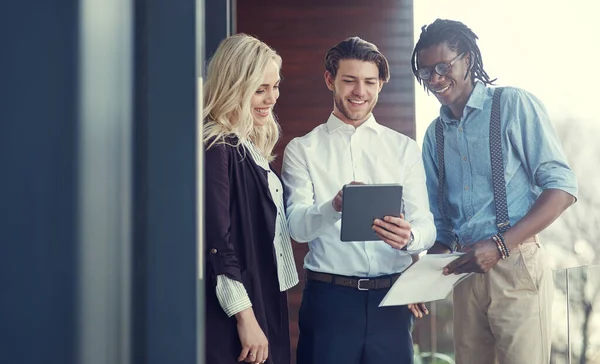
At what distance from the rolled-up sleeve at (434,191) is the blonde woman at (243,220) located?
2.27 ft

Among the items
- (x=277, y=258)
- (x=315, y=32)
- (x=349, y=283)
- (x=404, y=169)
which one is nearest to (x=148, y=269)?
(x=277, y=258)

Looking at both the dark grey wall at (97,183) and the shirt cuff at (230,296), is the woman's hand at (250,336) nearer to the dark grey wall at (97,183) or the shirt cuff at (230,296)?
the shirt cuff at (230,296)

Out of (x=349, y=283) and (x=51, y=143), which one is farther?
(x=349, y=283)

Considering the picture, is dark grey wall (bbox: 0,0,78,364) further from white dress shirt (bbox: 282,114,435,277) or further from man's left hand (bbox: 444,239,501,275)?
man's left hand (bbox: 444,239,501,275)

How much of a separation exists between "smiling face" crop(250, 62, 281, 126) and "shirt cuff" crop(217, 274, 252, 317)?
49 centimetres

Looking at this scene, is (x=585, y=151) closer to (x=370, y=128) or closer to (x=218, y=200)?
(x=370, y=128)

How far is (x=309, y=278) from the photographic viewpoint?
2.06 metres

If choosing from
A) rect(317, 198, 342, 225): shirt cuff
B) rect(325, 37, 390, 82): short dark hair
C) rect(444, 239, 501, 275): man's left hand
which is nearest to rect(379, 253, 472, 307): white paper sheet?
rect(444, 239, 501, 275): man's left hand

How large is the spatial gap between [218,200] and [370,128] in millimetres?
707

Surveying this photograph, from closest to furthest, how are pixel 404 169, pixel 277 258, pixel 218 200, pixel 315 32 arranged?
pixel 218 200, pixel 277 258, pixel 404 169, pixel 315 32

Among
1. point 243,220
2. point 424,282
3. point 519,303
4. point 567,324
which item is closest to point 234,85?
point 243,220

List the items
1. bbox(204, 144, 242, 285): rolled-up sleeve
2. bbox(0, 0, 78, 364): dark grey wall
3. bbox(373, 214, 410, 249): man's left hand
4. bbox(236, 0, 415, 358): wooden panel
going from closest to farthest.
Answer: bbox(0, 0, 78, 364): dark grey wall < bbox(204, 144, 242, 285): rolled-up sleeve < bbox(373, 214, 410, 249): man's left hand < bbox(236, 0, 415, 358): wooden panel

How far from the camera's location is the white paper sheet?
6.21 feet

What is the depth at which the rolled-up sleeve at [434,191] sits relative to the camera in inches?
93.0
